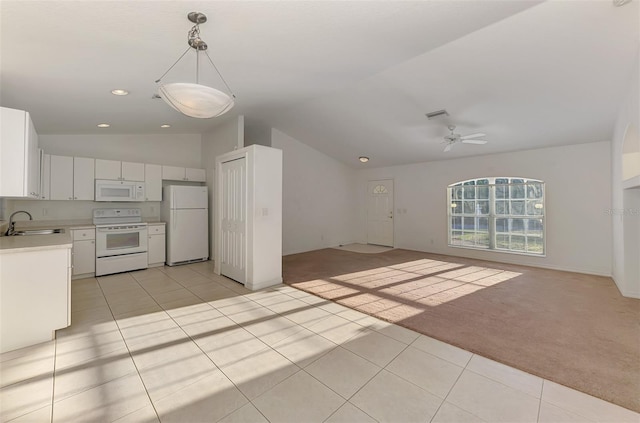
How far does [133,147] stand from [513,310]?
23.3 ft

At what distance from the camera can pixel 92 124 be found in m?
4.45

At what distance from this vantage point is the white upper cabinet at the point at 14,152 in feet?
7.93

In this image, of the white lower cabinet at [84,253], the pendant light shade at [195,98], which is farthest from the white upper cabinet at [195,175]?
the pendant light shade at [195,98]

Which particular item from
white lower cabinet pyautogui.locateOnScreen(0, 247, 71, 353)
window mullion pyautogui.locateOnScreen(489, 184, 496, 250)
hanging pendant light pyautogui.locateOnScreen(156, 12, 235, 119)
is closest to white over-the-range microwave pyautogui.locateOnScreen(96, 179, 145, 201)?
white lower cabinet pyautogui.locateOnScreen(0, 247, 71, 353)

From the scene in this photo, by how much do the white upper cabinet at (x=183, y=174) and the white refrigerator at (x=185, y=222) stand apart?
294 mm

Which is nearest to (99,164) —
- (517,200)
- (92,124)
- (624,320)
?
(92,124)

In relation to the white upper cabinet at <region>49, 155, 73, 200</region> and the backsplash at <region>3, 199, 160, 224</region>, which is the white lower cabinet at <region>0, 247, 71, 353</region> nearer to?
the backsplash at <region>3, 199, 160, 224</region>

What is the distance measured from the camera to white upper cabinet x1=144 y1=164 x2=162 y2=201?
548cm

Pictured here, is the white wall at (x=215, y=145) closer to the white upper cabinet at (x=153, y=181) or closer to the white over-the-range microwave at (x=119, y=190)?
the white upper cabinet at (x=153, y=181)

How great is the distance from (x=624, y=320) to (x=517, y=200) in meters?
3.40

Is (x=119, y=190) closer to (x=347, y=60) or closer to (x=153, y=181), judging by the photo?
(x=153, y=181)

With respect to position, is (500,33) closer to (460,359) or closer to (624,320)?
(460,359)

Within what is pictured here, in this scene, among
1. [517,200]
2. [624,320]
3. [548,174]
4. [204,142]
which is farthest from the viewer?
[204,142]

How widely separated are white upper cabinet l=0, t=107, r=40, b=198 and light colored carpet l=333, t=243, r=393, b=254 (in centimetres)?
638
